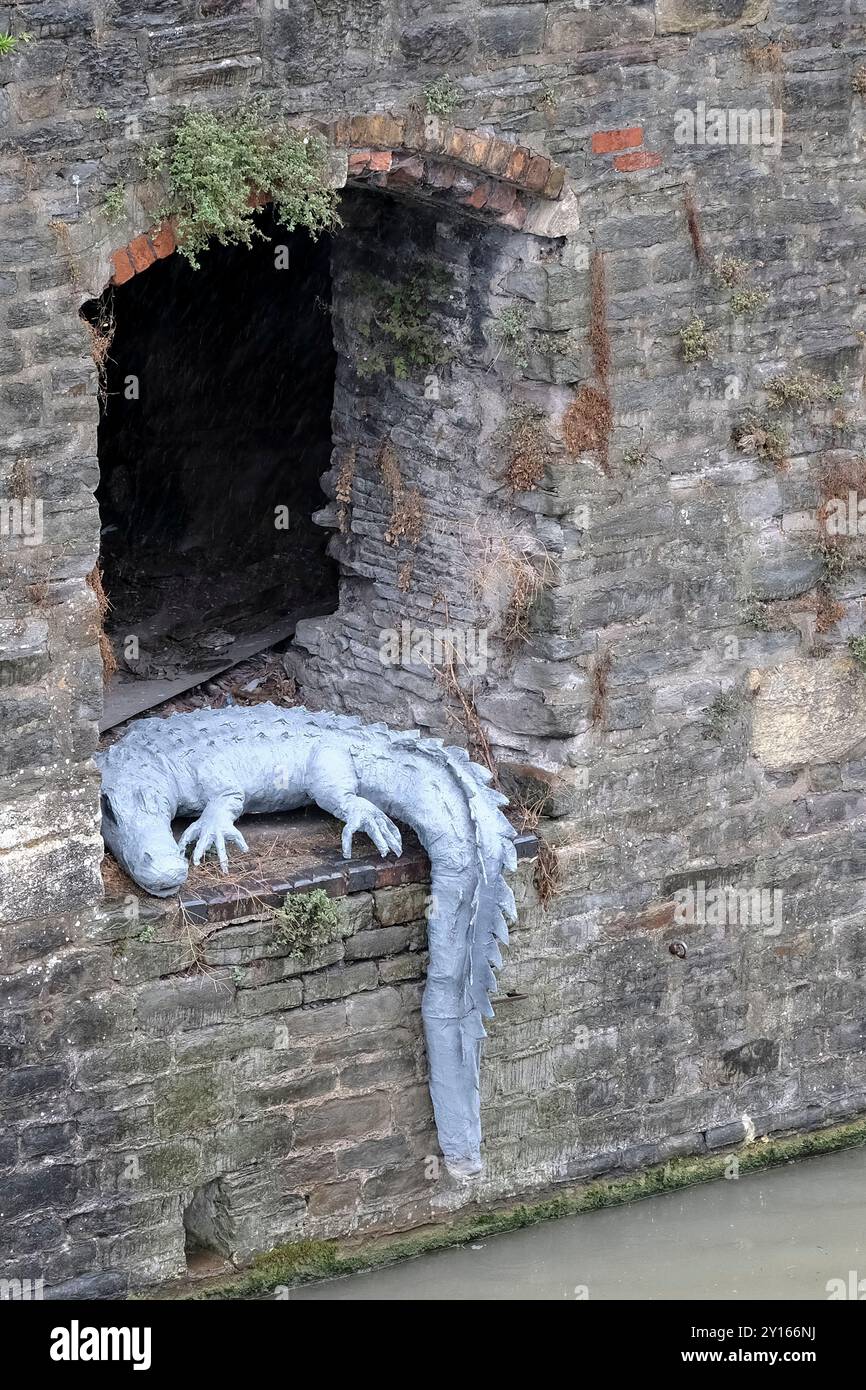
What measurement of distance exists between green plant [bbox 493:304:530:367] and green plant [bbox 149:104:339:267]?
2.57 ft

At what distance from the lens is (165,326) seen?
9.55m

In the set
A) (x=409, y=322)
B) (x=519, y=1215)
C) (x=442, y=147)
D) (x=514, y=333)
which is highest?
(x=442, y=147)

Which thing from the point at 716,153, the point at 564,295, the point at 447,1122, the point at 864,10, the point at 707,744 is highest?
the point at 864,10

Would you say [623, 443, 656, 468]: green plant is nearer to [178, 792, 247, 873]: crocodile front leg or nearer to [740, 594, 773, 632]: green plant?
[740, 594, 773, 632]: green plant

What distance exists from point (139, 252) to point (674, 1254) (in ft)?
12.7

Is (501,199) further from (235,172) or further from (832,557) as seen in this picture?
(832,557)

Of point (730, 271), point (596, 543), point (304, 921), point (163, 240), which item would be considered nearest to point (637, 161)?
point (730, 271)

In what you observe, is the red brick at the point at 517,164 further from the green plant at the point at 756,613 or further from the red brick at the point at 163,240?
the green plant at the point at 756,613

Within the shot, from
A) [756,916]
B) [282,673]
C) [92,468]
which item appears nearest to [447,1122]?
[756,916]

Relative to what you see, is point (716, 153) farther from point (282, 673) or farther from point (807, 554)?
point (282, 673)

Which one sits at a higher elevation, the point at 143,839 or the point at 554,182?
the point at 554,182

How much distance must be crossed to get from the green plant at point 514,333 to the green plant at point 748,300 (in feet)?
2.47

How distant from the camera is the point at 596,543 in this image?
299 inches

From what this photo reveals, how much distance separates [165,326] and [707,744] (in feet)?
10.2
